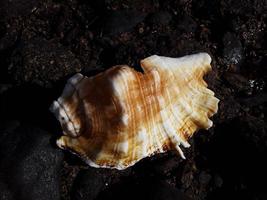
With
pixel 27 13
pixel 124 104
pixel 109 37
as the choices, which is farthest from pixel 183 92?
pixel 27 13

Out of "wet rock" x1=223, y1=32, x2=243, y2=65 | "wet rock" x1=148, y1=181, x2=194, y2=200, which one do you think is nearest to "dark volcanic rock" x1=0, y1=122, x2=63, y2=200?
"wet rock" x1=148, y1=181, x2=194, y2=200

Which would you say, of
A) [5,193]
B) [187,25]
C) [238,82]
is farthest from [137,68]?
[5,193]

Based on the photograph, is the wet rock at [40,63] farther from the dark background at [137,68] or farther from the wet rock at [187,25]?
the wet rock at [187,25]

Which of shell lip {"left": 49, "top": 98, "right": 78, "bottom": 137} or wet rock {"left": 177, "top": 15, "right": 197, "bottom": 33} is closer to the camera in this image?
shell lip {"left": 49, "top": 98, "right": 78, "bottom": 137}

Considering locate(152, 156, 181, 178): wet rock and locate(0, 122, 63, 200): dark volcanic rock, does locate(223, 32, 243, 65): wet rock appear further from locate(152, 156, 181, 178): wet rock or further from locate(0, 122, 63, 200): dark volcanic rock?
locate(0, 122, 63, 200): dark volcanic rock

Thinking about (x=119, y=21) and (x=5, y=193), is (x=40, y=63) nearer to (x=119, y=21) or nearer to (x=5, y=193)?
(x=119, y=21)

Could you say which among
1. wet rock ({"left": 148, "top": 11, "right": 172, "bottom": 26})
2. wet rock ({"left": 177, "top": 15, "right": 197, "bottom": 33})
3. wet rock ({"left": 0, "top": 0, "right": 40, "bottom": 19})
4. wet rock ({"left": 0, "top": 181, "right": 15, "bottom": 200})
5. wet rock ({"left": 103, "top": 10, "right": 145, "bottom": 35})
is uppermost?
wet rock ({"left": 0, "top": 0, "right": 40, "bottom": 19})

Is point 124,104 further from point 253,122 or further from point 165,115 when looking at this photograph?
point 253,122

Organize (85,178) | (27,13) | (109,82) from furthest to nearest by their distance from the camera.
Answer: (27,13)
(85,178)
(109,82)
